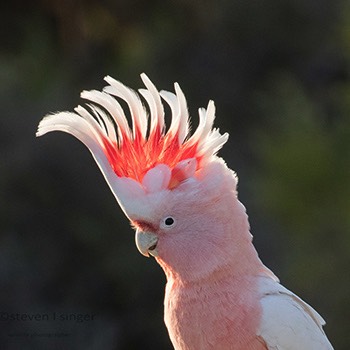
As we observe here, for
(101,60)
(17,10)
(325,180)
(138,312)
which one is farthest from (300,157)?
(17,10)

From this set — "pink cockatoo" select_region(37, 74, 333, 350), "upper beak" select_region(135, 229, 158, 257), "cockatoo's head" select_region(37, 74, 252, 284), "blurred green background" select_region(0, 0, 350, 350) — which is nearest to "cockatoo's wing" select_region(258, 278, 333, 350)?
"pink cockatoo" select_region(37, 74, 333, 350)

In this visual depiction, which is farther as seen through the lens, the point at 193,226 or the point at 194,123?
the point at 194,123

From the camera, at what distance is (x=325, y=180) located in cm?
389

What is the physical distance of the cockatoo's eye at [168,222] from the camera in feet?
6.86

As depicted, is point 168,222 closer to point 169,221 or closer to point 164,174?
point 169,221

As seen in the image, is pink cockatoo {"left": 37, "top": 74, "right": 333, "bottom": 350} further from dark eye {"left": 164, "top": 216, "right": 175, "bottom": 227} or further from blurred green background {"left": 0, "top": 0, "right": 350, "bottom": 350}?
blurred green background {"left": 0, "top": 0, "right": 350, "bottom": 350}

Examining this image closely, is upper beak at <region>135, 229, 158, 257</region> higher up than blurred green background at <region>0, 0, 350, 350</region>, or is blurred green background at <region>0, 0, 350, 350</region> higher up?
blurred green background at <region>0, 0, 350, 350</region>

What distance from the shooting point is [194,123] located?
448 cm

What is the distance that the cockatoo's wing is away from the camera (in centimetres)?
212

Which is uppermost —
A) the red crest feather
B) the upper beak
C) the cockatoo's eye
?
the red crest feather

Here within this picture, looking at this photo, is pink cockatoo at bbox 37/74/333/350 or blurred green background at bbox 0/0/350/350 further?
blurred green background at bbox 0/0/350/350

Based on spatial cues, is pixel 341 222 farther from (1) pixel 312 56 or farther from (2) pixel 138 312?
(1) pixel 312 56

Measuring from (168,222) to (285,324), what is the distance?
345 millimetres

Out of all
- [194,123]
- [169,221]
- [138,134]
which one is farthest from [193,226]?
[194,123]
